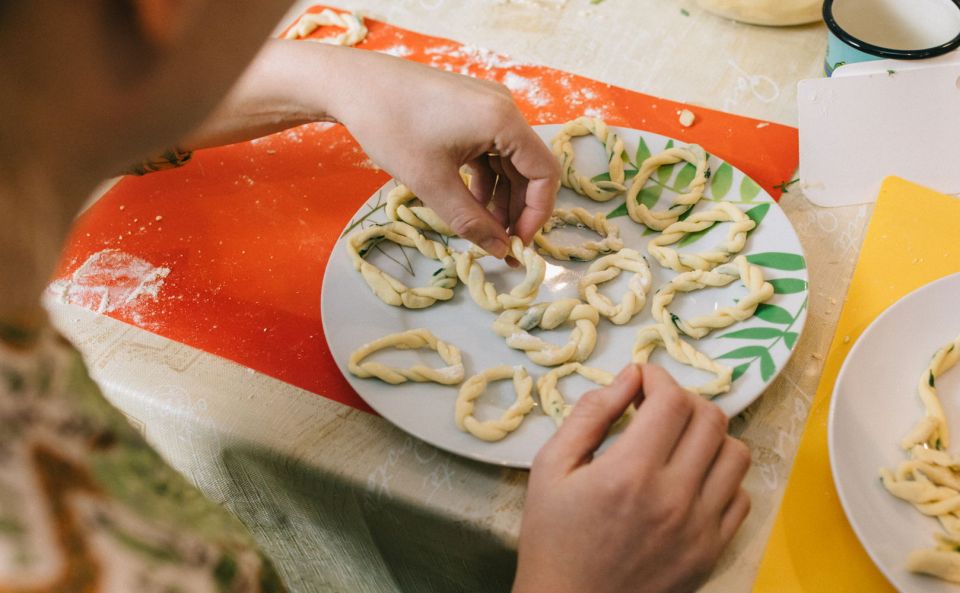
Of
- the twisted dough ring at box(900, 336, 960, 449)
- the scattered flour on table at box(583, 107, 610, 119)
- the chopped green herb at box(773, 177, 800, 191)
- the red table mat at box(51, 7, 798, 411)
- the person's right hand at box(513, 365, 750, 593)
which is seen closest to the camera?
the person's right hand at box(513, 365, 750, 593)

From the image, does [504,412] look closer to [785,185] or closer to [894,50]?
[785,185]

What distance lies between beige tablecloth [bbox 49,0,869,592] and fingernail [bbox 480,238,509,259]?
0.85 feet

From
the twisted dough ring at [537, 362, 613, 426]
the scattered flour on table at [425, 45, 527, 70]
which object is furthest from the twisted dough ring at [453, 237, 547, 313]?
the scattered flour on table at [425, 45, 527, 70]

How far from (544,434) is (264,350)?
402mm

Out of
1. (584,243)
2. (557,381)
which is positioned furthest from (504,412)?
(584,243)

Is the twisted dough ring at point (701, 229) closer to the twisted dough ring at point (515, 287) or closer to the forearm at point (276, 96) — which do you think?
the twisted dough ring at point (515, 287)

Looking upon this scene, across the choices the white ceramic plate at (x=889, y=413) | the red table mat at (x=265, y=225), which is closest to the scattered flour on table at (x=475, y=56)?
the red table mat at (x=265, y=225)

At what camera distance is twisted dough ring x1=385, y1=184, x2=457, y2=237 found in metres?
1.09

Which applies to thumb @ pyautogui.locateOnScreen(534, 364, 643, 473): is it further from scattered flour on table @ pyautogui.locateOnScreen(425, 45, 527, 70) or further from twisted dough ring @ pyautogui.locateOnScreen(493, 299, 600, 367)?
scattered flour on table @ pyautogui.locateOnScreen(425, 45, 527, 70)

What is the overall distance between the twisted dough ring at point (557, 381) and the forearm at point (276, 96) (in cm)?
49

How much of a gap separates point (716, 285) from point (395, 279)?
419mm

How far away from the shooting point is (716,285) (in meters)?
0.99

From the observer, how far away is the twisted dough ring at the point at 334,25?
1.46m

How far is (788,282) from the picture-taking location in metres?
0.96
